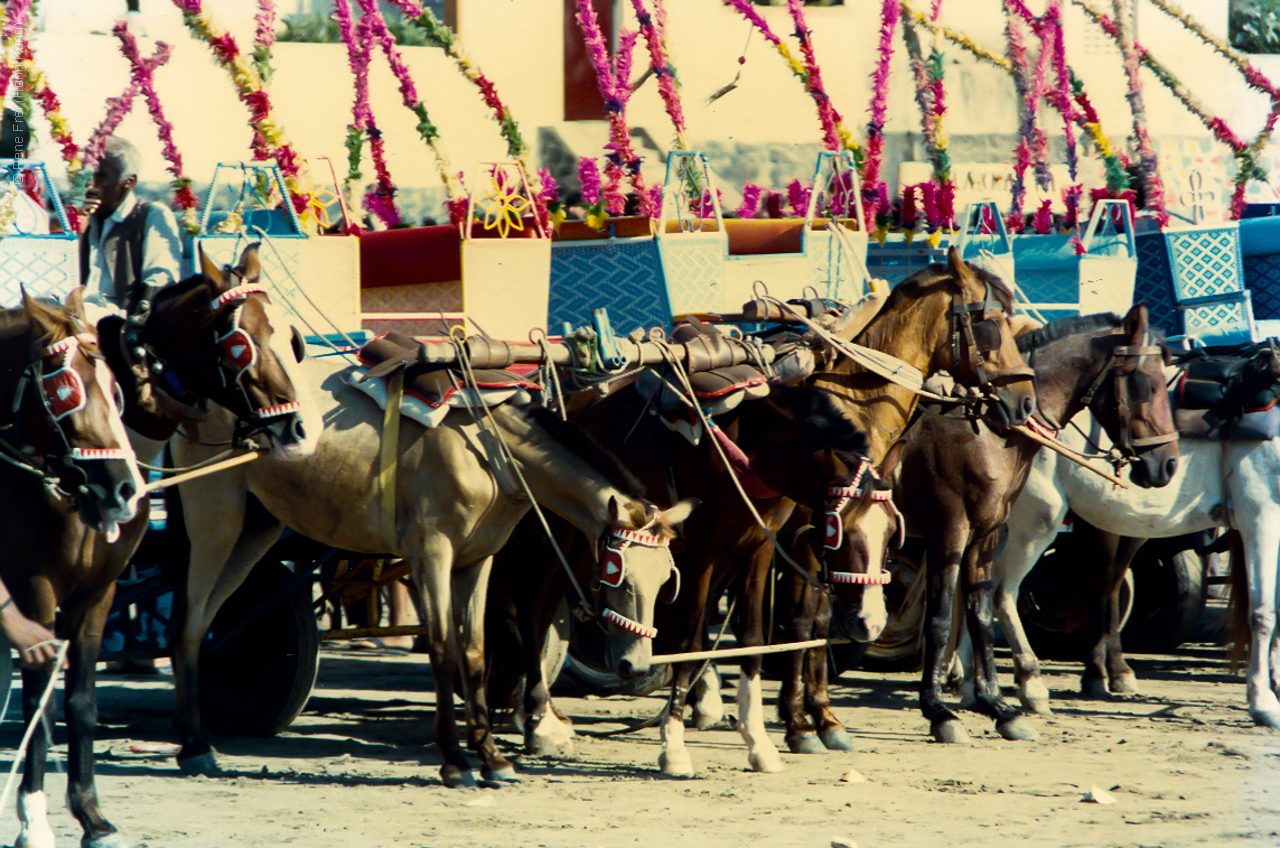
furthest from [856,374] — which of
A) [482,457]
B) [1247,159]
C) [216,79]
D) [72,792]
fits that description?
[216,79]

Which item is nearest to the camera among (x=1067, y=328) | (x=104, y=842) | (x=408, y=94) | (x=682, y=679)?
(x=104, y=842)

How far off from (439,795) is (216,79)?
17176 mm

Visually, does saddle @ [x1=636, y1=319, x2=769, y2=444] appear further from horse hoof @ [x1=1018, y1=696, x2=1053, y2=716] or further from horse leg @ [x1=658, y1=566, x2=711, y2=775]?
horse hoof @ [x1=1018, y1=696, x2=1053, y2=716]

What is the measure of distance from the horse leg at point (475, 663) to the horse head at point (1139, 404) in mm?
3400

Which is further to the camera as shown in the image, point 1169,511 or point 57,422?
point 1169,511

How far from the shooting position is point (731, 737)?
288 inches

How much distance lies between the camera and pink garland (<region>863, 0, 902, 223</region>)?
11.2 m

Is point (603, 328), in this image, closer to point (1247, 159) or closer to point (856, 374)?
point (856, 374)

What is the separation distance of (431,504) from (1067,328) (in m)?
3.75

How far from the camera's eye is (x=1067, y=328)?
7.80 meters

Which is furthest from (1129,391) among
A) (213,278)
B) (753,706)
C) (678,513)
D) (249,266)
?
(213,278)

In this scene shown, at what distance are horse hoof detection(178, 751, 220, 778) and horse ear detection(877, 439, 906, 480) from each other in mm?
3221

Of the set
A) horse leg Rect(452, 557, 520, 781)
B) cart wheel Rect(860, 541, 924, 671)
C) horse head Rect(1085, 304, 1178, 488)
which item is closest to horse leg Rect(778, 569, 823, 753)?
horse leg Rect(452, 557, 520, 781)

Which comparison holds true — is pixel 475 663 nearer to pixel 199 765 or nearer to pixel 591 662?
pixel 199 765
